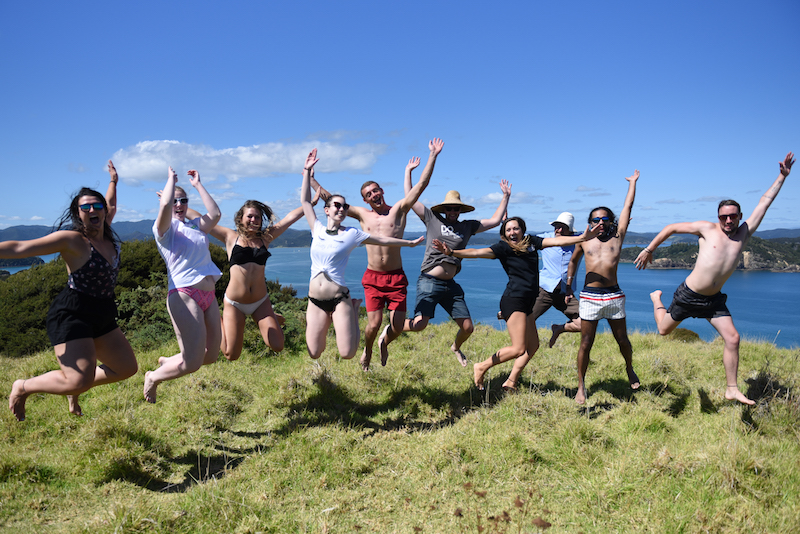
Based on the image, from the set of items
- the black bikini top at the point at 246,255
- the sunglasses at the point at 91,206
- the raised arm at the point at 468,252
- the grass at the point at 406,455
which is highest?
the sunglasses at the point at 91,206

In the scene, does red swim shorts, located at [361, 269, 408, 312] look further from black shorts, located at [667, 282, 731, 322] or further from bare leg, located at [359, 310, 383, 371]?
black shorts, located at [667, 282, 731, 322]

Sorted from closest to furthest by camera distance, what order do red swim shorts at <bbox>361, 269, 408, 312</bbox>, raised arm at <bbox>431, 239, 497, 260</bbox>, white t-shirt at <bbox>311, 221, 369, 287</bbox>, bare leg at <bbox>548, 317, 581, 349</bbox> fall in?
white t-shirt at <bbox>311, 221, 369, 287</bbox> → raised arm at <bbox>431, 239, 497, 260</bbox> → red swim shorts at <bbox>361, 269, 408, 312</bbox> → bare leg at <bbox>548, 317, 581, 349</bbox>

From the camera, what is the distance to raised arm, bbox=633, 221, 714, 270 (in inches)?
235

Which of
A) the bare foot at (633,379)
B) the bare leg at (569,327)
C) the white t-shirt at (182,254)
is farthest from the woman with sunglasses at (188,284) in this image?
the bare leg at (569,327)

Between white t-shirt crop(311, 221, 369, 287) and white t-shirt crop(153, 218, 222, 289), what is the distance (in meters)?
1.30

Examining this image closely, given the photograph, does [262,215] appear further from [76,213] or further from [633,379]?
[633,379]

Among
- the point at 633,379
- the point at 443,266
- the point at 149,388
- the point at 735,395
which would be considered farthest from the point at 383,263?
the point at 735,395

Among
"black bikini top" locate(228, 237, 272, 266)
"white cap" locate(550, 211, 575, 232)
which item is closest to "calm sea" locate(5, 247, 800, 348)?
"white cap" locate(550, 211, 575, 232)

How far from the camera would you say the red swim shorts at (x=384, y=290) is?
6.89 m

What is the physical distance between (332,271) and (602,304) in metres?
3.74

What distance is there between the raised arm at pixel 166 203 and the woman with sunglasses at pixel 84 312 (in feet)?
1.78

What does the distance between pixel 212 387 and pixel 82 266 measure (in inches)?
125

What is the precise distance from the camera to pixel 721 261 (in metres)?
5.77

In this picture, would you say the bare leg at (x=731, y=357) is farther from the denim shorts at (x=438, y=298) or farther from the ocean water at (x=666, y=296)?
the ocean water at (x=666, y=296)
